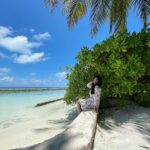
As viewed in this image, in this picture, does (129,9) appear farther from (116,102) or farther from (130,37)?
(116,102)

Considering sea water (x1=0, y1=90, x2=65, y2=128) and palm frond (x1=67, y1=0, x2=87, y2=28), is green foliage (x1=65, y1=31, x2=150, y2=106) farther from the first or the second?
palm frond (x1=67, y1=0, x2=87, y2=28)

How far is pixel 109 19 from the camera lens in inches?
546

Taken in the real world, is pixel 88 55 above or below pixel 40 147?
above

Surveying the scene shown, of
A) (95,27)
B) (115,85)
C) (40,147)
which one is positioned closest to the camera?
(40,147)

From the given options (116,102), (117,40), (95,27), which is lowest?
(116,102)

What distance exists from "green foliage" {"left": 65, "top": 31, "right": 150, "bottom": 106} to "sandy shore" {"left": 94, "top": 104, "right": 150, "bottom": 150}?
0.58m

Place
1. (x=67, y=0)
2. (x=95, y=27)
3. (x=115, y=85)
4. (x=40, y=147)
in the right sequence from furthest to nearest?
(x=95, y=27), (x=67, y=0), (x=115, y=85), (x=40, y=147)

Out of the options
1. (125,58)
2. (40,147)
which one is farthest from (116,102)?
(40,147)

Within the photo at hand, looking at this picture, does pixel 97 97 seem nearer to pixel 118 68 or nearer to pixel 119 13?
pixel 118 68

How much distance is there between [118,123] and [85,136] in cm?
222

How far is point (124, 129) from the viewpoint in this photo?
6898 millimetres

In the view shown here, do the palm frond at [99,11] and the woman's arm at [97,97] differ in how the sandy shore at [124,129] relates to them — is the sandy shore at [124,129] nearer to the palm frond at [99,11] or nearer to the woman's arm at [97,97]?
the woman's arm at [97,97]

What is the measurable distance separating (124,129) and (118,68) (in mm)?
2225

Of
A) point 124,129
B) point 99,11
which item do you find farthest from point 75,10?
point 124,129
